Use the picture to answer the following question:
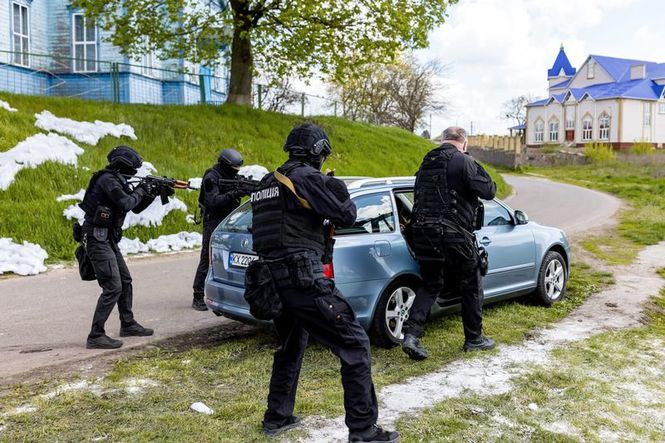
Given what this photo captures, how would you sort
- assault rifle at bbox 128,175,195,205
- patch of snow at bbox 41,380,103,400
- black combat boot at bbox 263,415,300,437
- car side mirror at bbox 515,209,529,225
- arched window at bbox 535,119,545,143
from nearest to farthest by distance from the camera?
black combat boot at bbox 263,415,300,437 < patch of snow at bbox 41,380,103,400 < assault rifle at bbox 128,175,195,205 < car side mirror at bbox 515,209,529,225 < arched window at bbox 535,119,545,143

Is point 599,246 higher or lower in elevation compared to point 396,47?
lower

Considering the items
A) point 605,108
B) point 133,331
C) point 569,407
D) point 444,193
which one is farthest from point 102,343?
point 605,108

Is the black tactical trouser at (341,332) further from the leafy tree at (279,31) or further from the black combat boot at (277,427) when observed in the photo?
the leafy tree at (279,31)

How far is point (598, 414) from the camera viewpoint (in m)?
4.12

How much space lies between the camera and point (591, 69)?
68.3m

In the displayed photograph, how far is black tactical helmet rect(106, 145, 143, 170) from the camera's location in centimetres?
569

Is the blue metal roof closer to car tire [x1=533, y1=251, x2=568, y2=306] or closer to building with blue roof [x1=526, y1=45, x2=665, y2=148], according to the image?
building with blue roof [x1=526, y1=45, x2=665, y2=148]

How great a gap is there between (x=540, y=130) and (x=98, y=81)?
195 feet

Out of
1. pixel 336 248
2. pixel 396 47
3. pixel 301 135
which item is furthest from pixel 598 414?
pixel 396 47

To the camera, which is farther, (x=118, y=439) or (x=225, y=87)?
(x=225, y=87)

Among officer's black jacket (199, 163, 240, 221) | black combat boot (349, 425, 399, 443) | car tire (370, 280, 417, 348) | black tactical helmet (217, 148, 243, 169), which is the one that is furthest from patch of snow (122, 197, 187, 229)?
black combat boot (349, 425, 399, 443)

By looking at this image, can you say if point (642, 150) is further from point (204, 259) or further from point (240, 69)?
point (204, 259)

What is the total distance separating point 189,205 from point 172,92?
525 inches

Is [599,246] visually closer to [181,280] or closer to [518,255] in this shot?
[518,255]
